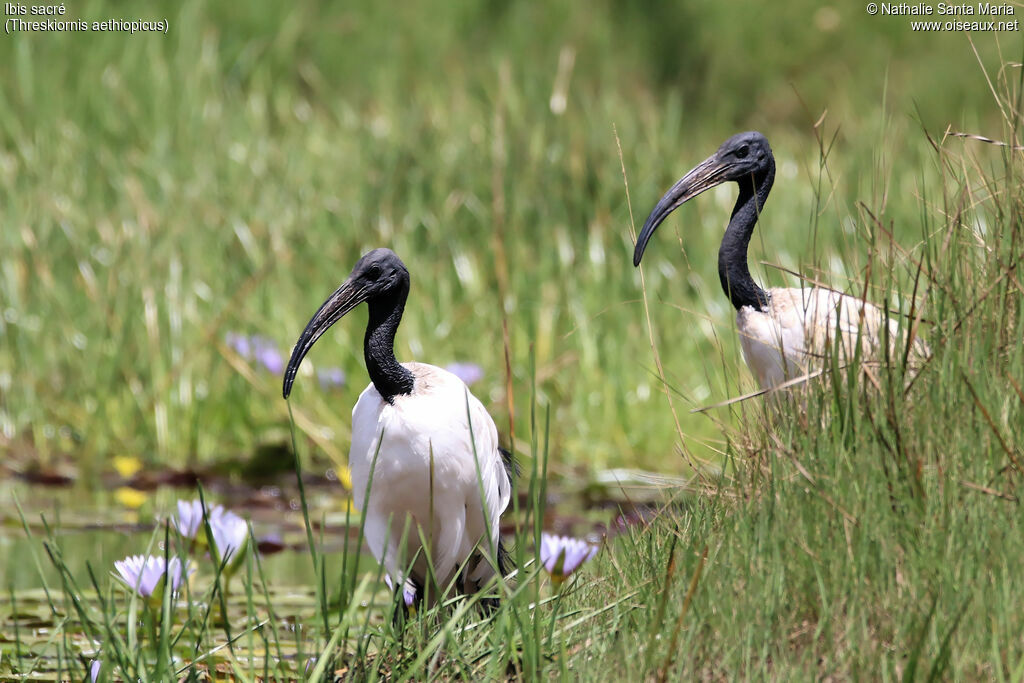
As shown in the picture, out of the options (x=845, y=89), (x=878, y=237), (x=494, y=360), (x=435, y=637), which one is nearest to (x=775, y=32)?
(x=845, y=89)

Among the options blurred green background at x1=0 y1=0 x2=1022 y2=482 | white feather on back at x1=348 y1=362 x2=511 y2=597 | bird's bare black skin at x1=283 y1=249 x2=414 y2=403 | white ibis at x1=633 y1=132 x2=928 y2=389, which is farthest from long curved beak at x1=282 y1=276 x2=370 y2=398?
white ibis at x1=633 y1=132 x2=928 y2=389

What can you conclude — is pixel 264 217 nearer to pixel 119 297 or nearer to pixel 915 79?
pixel 119 297

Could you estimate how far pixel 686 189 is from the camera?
12.8 feet

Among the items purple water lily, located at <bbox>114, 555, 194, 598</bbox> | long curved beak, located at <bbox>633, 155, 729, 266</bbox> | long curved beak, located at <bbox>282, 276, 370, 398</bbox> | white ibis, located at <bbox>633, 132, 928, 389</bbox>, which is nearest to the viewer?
purple water lily, located at <bbox>114, 555, 194, 598</bbox>

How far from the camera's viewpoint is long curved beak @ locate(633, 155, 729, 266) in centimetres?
371

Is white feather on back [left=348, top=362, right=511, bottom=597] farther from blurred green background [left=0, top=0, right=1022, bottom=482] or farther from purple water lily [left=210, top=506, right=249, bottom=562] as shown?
blurred green background [left=0, top=0, right=1022, bottom=482]

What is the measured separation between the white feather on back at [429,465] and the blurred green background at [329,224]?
19.3 inches

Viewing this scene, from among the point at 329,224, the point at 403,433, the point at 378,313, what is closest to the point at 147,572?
the point at 403,433

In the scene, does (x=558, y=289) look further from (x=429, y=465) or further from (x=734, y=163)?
(x=429, y=465)

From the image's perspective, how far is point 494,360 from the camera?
19.2 feet

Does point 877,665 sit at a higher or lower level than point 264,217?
lower

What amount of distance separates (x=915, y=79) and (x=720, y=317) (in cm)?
631

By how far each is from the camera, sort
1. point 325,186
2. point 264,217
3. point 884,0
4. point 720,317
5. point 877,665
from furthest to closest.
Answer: point 884,0
point 325,186
point 264,217
point 720,317
point 877,665

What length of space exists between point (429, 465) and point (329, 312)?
0.44 m
